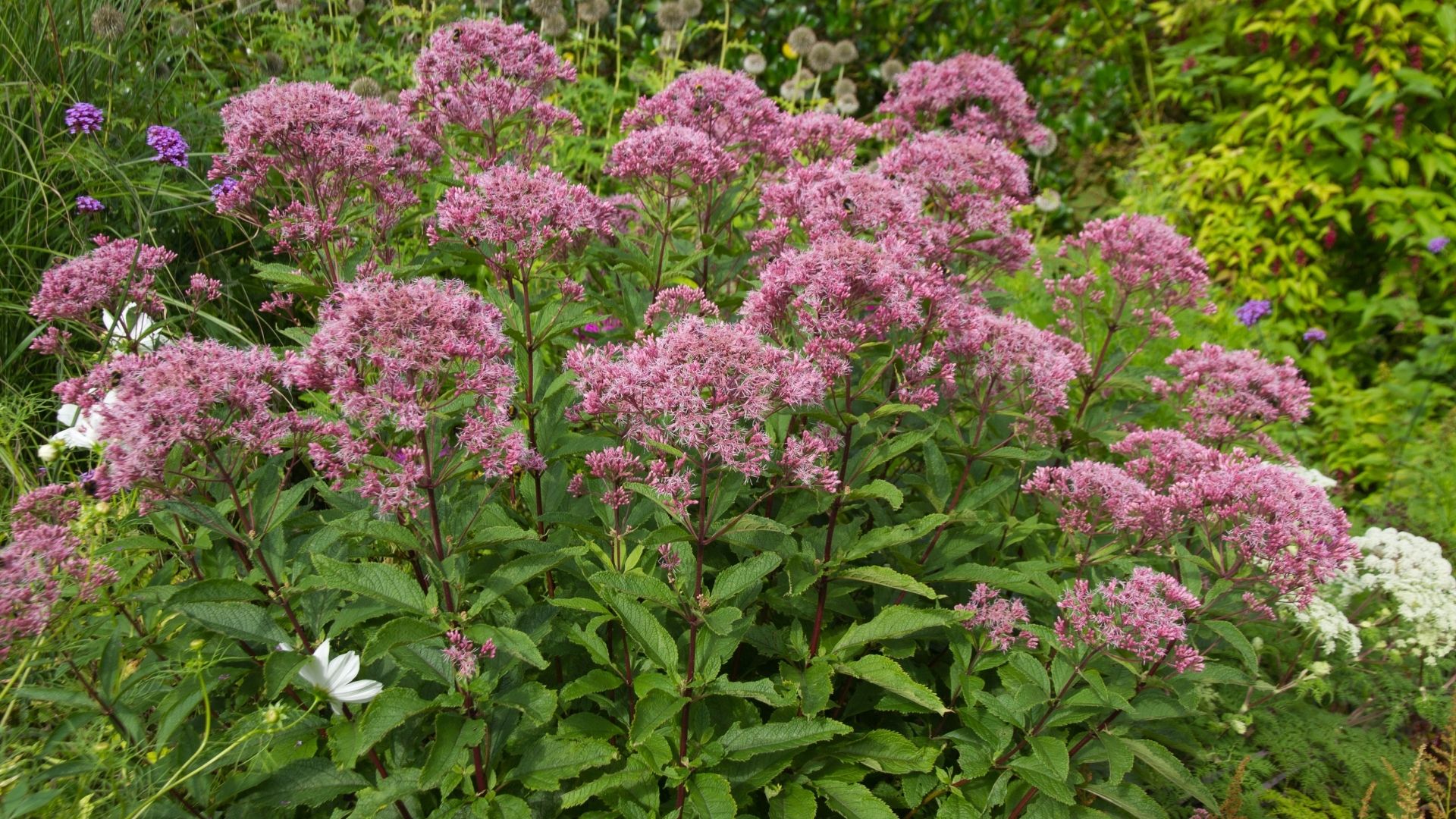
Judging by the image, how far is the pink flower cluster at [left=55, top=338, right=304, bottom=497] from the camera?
211 centimetres

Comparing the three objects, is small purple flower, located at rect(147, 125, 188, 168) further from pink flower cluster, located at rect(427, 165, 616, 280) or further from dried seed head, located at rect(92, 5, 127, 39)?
pink flower cluster, located at rect(427, 165, 616, 280)

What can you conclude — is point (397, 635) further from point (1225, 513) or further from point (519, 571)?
point (1225, 513)

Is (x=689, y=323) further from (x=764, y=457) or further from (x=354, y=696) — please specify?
(x=354, y=696)

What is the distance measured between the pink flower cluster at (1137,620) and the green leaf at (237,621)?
2066 millimetres

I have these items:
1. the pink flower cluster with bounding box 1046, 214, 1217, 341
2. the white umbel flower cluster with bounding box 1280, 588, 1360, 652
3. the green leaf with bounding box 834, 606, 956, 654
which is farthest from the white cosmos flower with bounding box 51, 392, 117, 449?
the white umbel flower cluster with bounding box 1280, 588, 1360, 652

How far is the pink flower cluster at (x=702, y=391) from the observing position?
91.5 inches

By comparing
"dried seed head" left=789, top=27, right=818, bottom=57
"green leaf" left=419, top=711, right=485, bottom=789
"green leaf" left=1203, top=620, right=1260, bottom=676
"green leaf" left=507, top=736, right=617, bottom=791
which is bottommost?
"green leaf" left=507, top=736, right=617, bottom=791

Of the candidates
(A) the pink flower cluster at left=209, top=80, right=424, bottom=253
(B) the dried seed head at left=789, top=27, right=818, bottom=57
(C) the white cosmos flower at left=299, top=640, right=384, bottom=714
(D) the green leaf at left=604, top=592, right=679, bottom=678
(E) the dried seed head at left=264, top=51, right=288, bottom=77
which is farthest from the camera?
(B) the dried seed head at left=789, top=27, right=818, bottom=57

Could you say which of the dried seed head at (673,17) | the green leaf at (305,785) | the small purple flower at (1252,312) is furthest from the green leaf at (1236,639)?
the dried seed head at (673,17)

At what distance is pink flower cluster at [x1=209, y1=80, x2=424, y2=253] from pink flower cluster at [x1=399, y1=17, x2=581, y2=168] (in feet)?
1.01

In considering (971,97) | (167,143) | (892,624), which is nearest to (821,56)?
(971,97)

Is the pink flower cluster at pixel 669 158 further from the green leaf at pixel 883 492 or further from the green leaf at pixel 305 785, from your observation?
the green leaf at pixel 305 785

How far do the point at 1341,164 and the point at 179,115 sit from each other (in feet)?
25.9

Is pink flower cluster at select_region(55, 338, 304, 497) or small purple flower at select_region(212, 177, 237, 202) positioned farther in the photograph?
small purple flower at select_region(212, 177, 237, 202)
